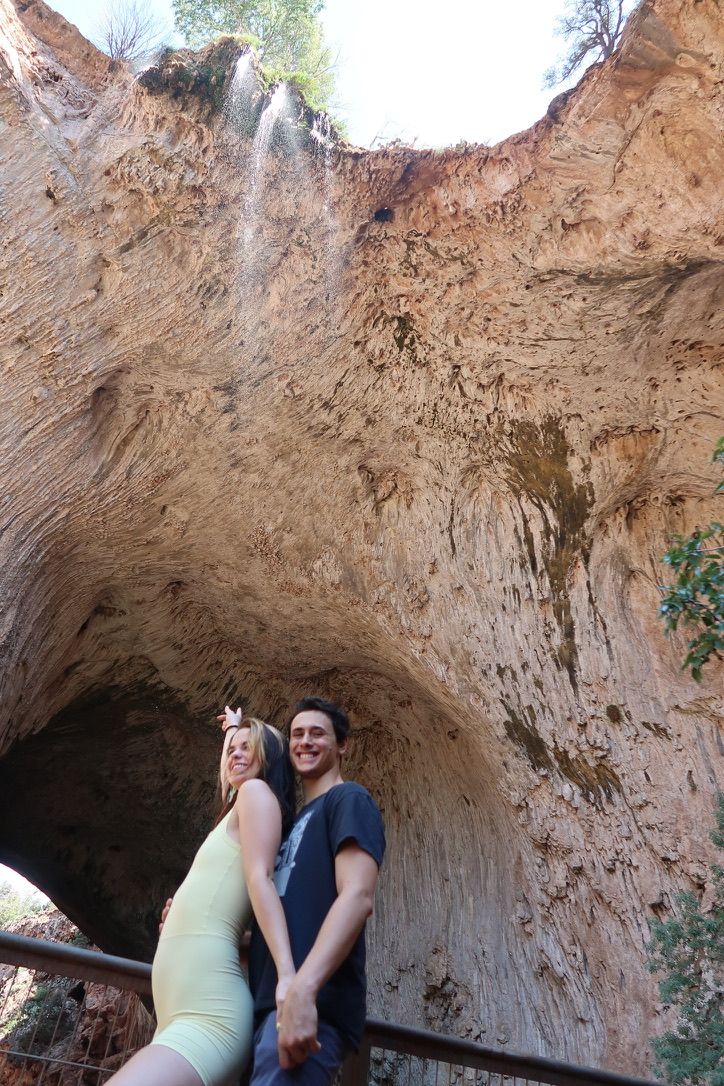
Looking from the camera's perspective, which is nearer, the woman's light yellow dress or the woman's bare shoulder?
the woman's light yellow dress

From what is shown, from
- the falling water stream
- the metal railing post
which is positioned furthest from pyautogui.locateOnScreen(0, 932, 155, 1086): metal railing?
the falling water stream

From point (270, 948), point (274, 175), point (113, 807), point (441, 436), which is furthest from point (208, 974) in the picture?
point (113, 807)

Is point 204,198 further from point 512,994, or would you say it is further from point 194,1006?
point 512,994

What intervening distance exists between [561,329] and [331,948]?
4969 millimetres

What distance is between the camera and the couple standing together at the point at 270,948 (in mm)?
1678

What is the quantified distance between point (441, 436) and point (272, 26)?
551cm

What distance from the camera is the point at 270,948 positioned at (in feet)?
5.98

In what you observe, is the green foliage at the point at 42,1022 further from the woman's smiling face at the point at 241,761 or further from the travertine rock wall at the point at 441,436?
the woman's smiling face at the point at 241,761

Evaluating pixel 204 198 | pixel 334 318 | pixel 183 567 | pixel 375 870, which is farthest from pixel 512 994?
pixel 204 198

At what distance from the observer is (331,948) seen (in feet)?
5.75

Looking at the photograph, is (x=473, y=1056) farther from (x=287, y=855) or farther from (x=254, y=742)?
(x=254, y=742)

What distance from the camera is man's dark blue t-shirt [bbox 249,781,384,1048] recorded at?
1.86 metres

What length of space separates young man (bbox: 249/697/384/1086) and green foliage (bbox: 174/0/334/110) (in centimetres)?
807

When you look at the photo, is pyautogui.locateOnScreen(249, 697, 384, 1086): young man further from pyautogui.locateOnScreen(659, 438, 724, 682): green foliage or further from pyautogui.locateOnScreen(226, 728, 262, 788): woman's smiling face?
pyautogui.locateOnScreen(659, 438, 724, 682): green foliage
